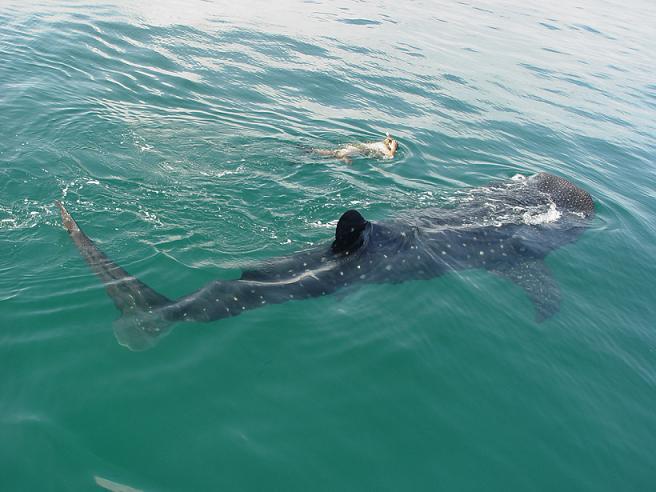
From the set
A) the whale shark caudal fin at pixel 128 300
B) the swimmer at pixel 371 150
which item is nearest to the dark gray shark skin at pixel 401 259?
the whale shark caudal fin at pixel 128 300

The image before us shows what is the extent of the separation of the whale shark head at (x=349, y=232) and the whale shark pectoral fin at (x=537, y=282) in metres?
3.40

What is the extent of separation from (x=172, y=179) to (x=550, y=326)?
360 inches

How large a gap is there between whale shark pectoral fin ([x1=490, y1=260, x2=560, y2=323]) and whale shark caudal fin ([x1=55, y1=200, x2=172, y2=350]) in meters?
7.08

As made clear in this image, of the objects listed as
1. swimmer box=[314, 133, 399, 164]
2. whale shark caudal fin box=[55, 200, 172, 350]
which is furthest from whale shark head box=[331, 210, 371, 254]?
swimmer box=[314, 133, 399, 164]

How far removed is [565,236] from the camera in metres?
12.4

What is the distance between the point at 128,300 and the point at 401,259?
522 centimetres

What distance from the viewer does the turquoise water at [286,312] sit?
20.3ft

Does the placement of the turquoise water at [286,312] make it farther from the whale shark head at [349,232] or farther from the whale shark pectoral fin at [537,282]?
the whale shark head at [349,232]

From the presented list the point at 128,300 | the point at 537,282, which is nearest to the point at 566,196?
the point at 537,282

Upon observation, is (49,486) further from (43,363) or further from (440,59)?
(440,59)

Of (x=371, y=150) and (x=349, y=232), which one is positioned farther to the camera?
(x=371, y=150)

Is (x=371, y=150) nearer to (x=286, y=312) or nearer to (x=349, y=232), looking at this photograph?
(x=349, y=232)

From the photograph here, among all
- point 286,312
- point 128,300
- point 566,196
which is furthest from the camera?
point 566,196

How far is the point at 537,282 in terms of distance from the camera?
10.4 metres
